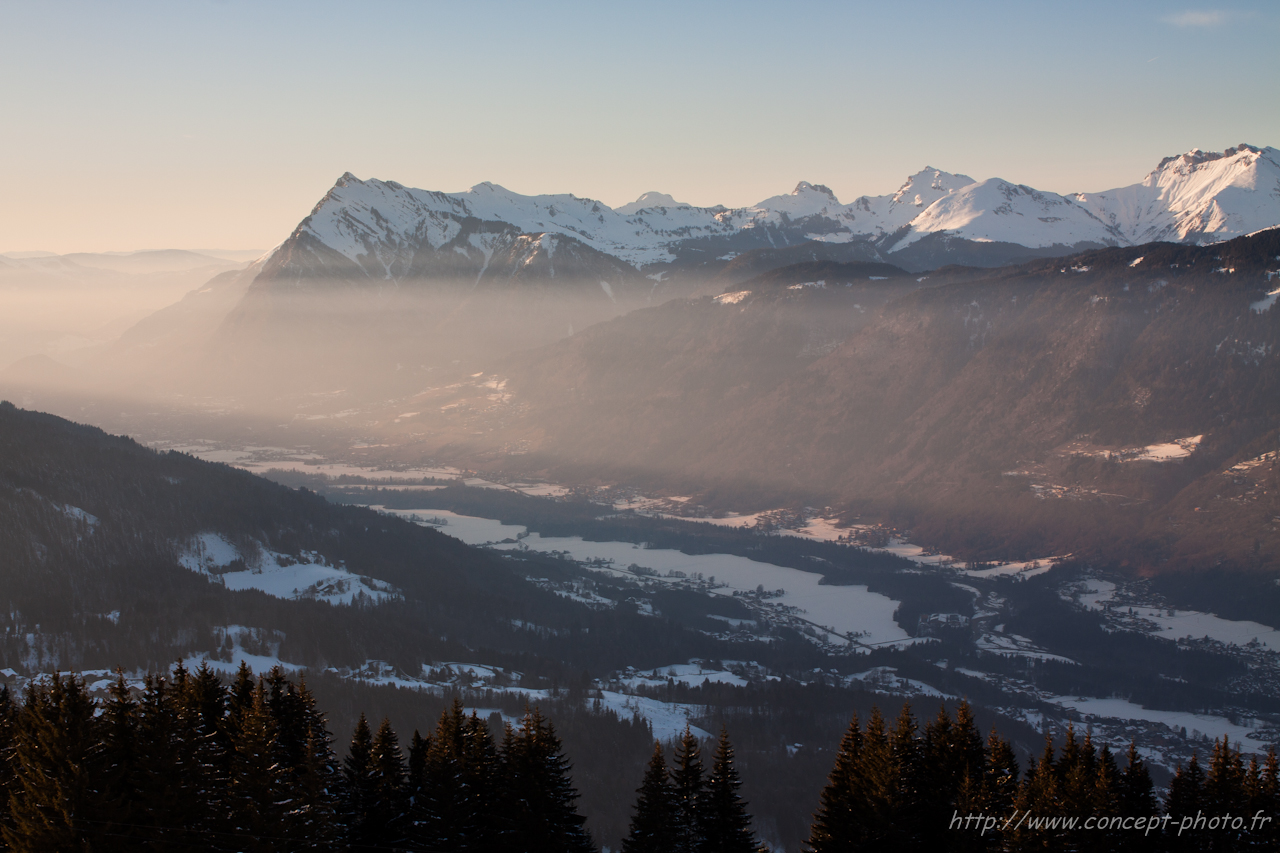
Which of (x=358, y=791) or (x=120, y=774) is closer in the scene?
(x=120, y=774)

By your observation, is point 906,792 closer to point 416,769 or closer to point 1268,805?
point 1268,805

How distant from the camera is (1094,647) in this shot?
195375 mm

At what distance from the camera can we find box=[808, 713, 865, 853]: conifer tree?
60.0 m

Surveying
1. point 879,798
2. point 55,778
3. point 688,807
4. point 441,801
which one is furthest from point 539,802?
point 55,778

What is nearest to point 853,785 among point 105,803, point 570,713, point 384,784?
point 384,784

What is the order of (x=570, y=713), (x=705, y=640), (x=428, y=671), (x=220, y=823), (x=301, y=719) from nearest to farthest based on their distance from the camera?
1. (x=220, y=823)
2. (x=301, y=719)
3. (x=570, y=713)
4. (x=428, y=671)
5. (x=705, y=640)

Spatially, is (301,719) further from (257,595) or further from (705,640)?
(705,640)

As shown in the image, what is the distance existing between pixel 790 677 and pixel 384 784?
119 meters

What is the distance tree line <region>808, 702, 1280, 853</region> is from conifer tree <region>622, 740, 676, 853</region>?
8295 millimetres

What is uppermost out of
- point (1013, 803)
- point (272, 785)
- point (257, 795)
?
point (272, 785)

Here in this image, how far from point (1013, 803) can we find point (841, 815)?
9.30m

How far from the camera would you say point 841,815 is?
2399 inches

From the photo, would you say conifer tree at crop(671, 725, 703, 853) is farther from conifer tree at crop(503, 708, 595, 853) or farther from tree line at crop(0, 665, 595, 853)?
tree line at crop(0, 665, 595, 853)

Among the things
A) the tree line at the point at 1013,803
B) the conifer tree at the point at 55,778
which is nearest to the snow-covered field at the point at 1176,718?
the tree line at the point at 1013,803
